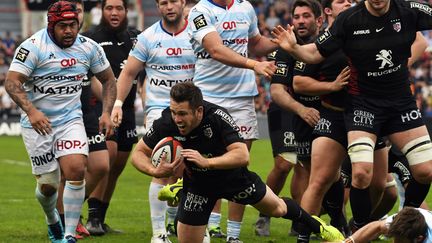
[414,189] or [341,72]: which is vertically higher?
[341,72]

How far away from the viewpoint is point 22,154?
24.4m

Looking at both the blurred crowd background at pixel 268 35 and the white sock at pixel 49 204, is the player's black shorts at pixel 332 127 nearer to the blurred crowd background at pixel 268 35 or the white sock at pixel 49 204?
the white sock at pixel 49 204

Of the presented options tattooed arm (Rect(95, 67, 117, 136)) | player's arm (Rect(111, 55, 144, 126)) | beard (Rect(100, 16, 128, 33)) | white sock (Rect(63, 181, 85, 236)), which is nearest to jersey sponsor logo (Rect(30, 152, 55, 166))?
white sock (Rect(63, 181, 85, 236))

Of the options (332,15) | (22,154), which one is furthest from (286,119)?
(22,154)

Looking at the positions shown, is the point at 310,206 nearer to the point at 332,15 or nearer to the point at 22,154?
the point at 332,15

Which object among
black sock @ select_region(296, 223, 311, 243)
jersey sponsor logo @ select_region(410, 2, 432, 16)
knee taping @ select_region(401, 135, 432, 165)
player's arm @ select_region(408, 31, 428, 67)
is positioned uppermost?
jersey sponsor logo @ select_region(410, 2, 432, 16)

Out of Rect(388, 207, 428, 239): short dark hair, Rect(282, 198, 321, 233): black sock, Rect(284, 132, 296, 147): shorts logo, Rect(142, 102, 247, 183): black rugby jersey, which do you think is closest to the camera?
Rect(388, 207, 428, 239): short dark hair

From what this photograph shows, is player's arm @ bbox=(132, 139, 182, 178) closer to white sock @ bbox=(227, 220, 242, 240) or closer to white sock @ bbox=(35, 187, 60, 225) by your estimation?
white sock @ bbox=(35, 187, 60, 225)

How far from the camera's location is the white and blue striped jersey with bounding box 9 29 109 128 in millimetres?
10258

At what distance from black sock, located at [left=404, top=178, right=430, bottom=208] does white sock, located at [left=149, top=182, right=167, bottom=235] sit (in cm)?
246

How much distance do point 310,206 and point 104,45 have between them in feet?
11.9

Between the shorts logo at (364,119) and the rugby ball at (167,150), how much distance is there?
1933 millimetres

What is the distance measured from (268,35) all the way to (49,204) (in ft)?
71.6

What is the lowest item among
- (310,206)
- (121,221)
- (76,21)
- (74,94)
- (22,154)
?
(22,154)
